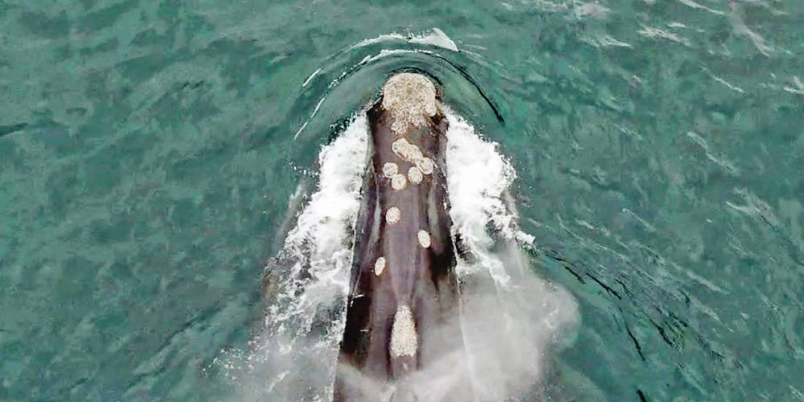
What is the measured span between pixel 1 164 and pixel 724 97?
71.7 feet

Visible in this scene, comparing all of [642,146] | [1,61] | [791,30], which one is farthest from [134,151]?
[791,30]

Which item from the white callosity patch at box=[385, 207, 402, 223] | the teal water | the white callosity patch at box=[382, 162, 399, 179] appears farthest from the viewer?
the white callosity patch at box=[382, 162, 399, 179]

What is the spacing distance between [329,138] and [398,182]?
13.4 feet

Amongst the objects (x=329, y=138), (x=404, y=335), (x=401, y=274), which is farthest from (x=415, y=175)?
(x=404, y=335)

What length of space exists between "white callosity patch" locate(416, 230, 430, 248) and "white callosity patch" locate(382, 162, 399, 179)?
Result: 2.16m

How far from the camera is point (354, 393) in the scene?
24484 mm

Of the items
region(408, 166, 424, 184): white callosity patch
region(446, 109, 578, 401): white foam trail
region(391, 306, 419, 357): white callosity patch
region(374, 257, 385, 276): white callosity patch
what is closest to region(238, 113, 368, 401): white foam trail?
region(374, 257, 385, 276): white callosity patch

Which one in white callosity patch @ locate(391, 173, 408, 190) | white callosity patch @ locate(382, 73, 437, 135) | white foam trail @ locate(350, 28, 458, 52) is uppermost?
white foam trail @ locate(350, 28, 458, 52)

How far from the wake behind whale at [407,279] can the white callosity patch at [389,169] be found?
1.5 inches

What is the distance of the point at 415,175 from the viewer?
26875 mm

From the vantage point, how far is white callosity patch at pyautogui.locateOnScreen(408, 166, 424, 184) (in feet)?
87.8

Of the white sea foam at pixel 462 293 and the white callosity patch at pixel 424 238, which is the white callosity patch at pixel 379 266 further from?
the white sea foam at pixel 462 293

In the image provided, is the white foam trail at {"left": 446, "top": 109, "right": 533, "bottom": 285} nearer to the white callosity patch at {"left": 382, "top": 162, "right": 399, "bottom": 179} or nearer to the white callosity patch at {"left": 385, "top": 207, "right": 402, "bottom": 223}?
the white callosity patch at {"left": 382, "top": 162, "right": 399, "bottom": 179}

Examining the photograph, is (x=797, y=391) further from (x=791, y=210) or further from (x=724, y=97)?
(x=724, y=97)
